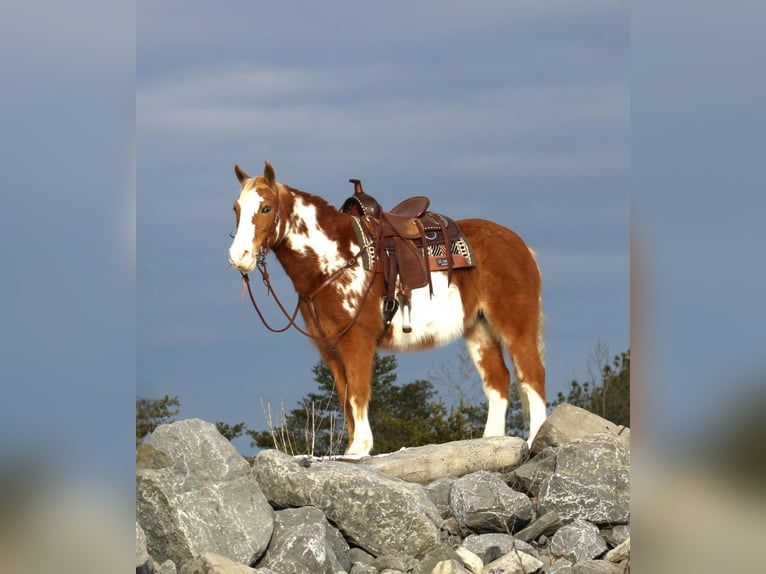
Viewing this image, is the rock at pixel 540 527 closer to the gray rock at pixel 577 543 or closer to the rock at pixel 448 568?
the gray rock at pixel 577 543

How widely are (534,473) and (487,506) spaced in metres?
0.98

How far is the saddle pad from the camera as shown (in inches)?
318

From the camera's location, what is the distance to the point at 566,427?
7934 mm

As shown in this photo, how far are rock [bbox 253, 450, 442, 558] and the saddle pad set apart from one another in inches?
97.8

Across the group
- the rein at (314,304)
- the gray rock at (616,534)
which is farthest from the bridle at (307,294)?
the gray rock at (616,534)

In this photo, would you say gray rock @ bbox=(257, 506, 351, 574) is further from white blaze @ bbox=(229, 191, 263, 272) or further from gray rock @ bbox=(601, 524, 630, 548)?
white blaze @ bbox=(229, 191, 263, 272)

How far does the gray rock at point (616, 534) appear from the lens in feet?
20.1

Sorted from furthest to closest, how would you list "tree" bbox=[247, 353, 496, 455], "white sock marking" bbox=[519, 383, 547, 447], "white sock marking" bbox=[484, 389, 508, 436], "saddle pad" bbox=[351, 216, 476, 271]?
"tree" bbox=[247, 353, 496, 455] < "white sock marking" bbox=[484, 389, 508, 436] < "white sock marking" bbox=[519, 383, 547, 447] < "saddle pad" bbox=[351, 216, 476, 271]

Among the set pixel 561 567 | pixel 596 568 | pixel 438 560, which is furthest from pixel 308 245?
pixel 596 568

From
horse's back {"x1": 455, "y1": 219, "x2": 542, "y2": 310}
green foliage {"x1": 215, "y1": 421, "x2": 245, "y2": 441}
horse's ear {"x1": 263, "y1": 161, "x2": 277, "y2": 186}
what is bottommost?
green foliage {"x1": 215, "y1": 421, "x2": 245, "y2": 441}

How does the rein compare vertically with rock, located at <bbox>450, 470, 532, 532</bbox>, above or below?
above

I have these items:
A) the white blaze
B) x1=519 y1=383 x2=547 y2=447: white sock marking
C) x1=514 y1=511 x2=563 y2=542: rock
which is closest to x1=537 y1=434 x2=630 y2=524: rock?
x1=514 y1=511 x2=563 y2=542: rock
